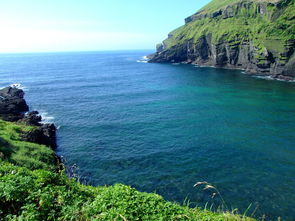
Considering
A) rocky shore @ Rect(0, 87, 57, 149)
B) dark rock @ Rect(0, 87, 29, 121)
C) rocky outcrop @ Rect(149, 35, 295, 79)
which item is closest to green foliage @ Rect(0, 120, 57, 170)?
rocky shore @ Rect(0, 87, 57, 149)

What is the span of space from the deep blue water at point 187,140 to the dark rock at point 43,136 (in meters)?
1.66

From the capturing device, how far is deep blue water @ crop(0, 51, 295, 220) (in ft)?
93.6

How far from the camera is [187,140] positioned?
4162 cm

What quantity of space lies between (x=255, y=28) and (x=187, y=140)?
116 m

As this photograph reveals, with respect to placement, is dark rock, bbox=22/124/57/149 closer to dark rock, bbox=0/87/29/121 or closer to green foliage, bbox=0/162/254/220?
dark rock, bbox=0/87/29/121

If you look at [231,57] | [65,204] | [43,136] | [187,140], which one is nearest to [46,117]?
[43,136]

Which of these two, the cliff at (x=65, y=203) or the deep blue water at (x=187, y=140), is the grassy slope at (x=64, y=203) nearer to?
the cliff at (x=65, y=203)

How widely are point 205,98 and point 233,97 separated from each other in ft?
30.5

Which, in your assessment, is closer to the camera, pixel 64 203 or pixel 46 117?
pixel 64 203

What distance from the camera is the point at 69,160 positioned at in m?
36.1

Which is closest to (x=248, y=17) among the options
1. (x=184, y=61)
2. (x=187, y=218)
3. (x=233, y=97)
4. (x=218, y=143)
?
(x=184, y=61)

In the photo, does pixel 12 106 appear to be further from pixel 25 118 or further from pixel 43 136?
pixel 43 136

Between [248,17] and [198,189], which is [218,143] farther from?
[248,17]

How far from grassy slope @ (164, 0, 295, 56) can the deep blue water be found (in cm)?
3600
